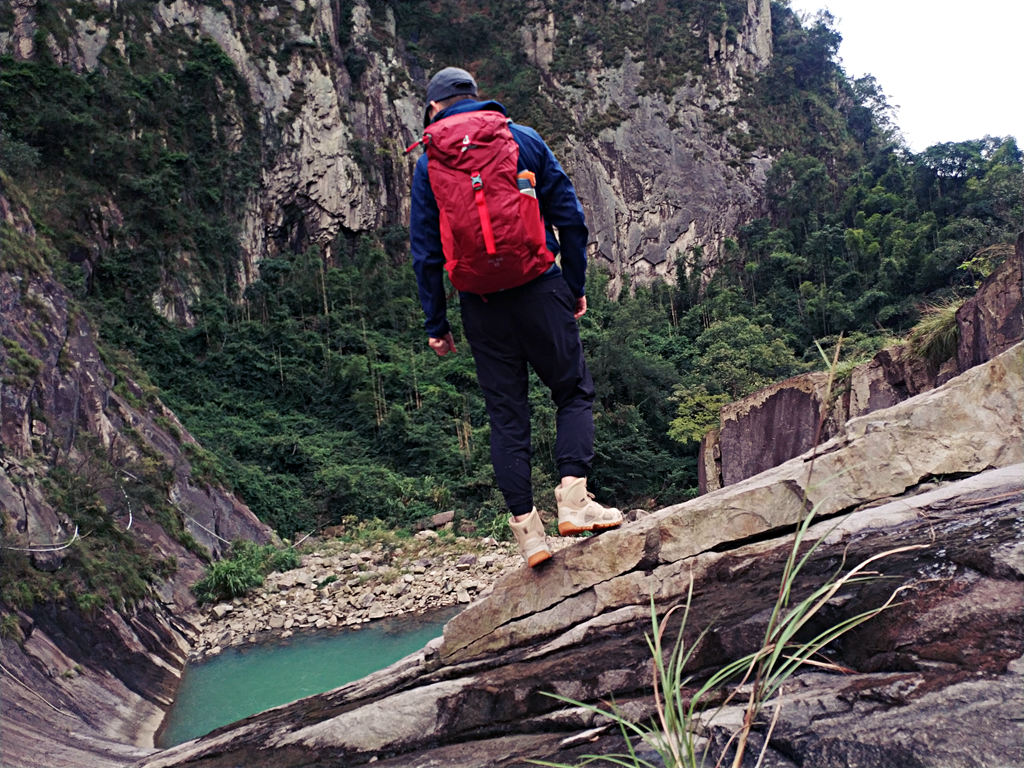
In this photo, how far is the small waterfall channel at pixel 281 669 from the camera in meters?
6.27

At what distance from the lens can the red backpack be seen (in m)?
2.05

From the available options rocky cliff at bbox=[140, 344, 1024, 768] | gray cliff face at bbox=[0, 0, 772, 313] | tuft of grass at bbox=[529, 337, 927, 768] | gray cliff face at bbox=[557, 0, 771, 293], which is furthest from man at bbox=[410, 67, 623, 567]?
gray cliff face at bbox=[557, 0, 771, 293]

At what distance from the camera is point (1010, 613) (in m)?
1.30

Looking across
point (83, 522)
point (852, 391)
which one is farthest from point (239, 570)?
point (852, 391)

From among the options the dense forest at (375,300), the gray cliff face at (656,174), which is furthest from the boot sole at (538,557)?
the gray cliff face at (656,174)

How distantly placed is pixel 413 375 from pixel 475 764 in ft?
68.0

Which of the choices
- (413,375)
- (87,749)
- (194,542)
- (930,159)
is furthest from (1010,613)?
(930,159)

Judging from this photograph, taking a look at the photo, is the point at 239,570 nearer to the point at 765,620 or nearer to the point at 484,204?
the point at 484,204

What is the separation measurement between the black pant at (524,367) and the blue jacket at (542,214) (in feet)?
0.29

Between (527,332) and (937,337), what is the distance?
3341 mm

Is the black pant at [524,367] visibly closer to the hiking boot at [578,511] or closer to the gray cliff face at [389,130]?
the hiking boot at [578,511]

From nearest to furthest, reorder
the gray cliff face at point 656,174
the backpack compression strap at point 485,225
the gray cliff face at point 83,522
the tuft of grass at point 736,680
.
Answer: the tuft of grass at point 736,680 → the backpack compression strap at point 485,225 → the gray cliff face at point 83,522 → the gray cliff face at point 656,174

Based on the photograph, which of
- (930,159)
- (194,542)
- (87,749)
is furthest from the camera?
(930,159)

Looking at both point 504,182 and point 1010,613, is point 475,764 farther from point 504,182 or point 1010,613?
point 504,182
